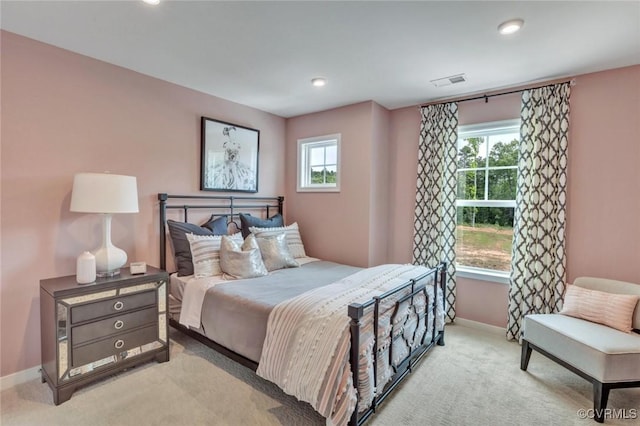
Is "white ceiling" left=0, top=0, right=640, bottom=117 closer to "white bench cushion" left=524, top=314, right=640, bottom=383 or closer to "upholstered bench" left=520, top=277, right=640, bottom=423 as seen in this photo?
"upholstered bench" left=520, top=277, right=640, bottom=423

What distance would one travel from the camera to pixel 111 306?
2.24 m

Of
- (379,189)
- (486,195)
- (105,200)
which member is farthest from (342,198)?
(105,200)

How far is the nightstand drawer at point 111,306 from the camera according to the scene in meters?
2.09

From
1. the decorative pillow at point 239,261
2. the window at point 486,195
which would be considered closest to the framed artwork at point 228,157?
the decorative pillow at point 239,261

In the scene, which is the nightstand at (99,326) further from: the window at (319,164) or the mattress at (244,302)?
the window at (319,164)

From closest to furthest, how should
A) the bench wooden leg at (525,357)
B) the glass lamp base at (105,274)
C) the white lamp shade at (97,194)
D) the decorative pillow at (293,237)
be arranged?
the white lamp shade at (97,194) < the glass lamp base at (105,274) < the bench wooden leg at (525,357) < the decorative pillow at (293,237)

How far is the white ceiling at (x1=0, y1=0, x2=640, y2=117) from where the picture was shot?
1.87 metres

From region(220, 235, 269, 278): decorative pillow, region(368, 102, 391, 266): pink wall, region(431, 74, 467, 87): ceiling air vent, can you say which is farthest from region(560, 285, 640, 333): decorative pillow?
region(220, 235, 269, 278): decorative pillow

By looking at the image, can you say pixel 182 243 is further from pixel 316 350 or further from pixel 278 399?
pixel 316 350

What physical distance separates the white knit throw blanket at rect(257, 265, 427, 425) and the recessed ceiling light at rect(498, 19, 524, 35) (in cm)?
194

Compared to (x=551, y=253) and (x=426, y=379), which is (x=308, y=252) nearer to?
(x=426, y=379)

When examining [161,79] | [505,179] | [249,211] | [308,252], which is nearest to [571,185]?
[505,179]

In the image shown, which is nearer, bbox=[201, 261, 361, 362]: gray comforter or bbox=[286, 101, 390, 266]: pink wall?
bbox=[201, 261, 361, 362]: gray comforter

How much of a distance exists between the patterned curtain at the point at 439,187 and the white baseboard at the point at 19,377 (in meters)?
3.63
